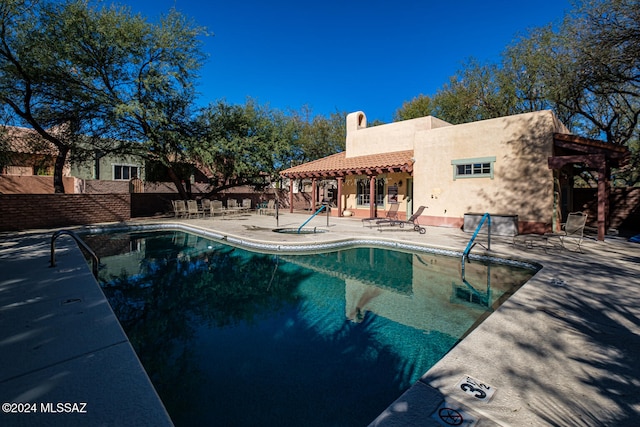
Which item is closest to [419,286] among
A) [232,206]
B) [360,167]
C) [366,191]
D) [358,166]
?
[360,167]

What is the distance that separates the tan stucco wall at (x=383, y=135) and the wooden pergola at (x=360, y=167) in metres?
0.49

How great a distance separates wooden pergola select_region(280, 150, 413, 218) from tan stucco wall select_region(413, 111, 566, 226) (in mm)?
1047

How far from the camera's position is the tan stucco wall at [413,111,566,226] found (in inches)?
462

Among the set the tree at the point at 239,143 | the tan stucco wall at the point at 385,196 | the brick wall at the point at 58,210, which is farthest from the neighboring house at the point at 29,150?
the tan stucco wall at the point at 385,196

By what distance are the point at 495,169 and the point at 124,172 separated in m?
27.4

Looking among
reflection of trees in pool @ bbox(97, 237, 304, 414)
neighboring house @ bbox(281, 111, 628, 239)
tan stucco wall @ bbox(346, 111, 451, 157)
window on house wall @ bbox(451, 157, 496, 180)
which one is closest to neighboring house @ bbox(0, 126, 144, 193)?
reflection of trees in pool @ bbox(97, 237, 304, 414)

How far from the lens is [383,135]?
61.8 ft

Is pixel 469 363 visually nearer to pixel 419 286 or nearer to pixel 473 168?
pixel 419 286

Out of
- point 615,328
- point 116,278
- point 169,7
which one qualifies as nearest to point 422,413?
point 615,328

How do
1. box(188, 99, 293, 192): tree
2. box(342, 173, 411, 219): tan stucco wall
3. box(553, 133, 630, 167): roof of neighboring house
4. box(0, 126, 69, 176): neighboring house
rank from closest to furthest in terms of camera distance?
box(553, 133, 630, 167): roof of neighboring house < box(0, 126, 69, 176): neighboring house < box(342, 173, 411, 219): tan stucco wall < box(188, 99, 293, 192): tree

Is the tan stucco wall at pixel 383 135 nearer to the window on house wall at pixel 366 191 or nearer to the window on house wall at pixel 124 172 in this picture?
the window on house wall at pixel 366 191

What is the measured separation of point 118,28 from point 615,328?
20627 millimetres

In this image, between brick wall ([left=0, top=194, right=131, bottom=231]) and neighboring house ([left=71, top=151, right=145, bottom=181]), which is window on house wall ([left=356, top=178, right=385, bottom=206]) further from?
neighboring house ([left=71, top=151, right=145, bottom=181])

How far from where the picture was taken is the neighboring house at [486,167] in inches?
452
